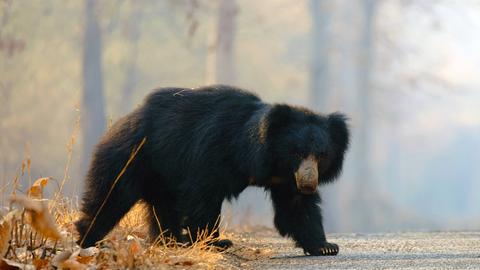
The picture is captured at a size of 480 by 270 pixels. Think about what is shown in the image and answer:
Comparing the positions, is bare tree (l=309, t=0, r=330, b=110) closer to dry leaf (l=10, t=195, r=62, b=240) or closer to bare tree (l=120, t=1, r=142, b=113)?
bare tree (l=120, t=1, r=142, b=113)

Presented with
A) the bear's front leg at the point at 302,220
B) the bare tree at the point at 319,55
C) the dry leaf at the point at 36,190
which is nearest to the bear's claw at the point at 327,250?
the bear's front leg at the point at 302,220

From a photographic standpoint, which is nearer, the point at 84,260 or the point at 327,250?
the point at 84,260

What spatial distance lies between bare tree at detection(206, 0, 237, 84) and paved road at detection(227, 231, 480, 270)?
608 inches

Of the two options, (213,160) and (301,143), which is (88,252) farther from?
(301,143)

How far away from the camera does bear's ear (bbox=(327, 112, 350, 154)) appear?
7098mm

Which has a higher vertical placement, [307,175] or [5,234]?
[307,175]

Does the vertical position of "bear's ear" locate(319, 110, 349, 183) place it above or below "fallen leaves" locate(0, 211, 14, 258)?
above

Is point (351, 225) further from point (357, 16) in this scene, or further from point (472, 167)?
point (472, 167)

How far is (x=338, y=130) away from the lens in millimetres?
7148

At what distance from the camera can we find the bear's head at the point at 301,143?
6.73 meters

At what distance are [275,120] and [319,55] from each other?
23.5m

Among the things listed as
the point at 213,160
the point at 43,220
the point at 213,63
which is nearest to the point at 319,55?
the point at 213,63

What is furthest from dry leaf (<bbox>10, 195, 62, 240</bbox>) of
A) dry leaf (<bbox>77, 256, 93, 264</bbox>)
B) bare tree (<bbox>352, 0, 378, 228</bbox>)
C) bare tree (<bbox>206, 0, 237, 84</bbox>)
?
bare tree (<bbox>352, 0, 378, 228</bbox>)

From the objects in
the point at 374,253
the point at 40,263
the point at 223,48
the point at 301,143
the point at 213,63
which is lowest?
the point at 374,253
